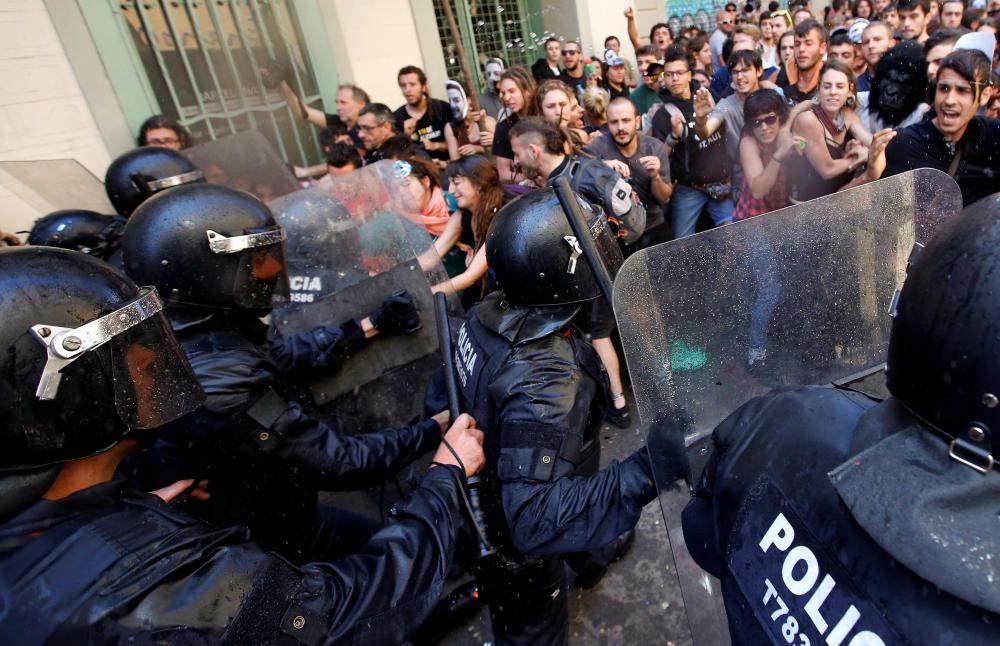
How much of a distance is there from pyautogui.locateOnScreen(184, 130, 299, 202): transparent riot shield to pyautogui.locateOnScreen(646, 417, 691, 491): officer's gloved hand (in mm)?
3146

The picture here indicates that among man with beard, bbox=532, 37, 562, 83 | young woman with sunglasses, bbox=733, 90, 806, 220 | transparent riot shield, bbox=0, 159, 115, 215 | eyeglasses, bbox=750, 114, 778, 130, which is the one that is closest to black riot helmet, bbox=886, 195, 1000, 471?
young woman with sunglasses, bbox=733, 90, 806, 220

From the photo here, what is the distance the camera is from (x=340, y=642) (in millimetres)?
1131

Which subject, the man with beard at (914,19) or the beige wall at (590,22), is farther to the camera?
the beige wall at (590,22)

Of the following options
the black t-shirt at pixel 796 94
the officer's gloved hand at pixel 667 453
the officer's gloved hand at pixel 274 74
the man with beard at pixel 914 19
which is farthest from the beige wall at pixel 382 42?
the officer's gloved hand at pixel 667 453

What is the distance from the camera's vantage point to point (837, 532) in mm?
802

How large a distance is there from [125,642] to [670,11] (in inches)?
596

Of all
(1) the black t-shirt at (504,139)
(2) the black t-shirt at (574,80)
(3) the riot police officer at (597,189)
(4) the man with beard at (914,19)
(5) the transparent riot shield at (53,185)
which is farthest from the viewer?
(2) the black t-shirt at (574,80)

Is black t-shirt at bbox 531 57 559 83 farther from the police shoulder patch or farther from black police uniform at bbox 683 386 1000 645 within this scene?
black police uniform at bbox 683 386 1000 645

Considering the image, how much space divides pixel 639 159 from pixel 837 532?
335 cm

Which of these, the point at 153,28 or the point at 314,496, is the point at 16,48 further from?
the point at 314,496

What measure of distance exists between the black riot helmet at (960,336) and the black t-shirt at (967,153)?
2.64m

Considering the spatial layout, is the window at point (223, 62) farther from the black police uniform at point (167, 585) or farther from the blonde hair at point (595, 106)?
the black police uniform at point (167, 585)

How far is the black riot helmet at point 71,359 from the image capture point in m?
0.99

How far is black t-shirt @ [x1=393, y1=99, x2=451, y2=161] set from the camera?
5.51 meters
